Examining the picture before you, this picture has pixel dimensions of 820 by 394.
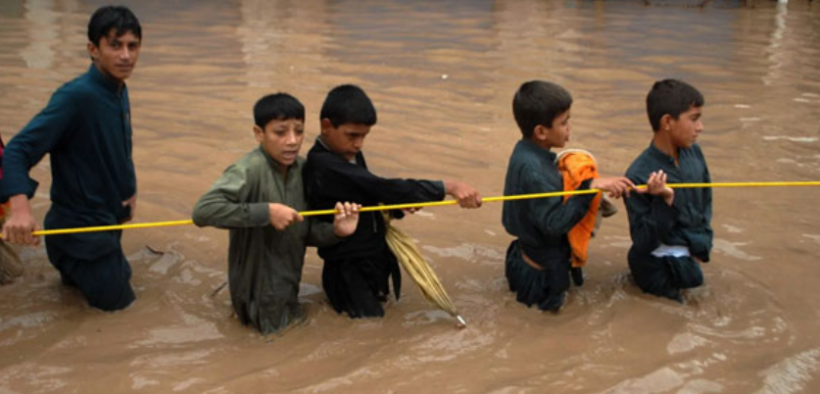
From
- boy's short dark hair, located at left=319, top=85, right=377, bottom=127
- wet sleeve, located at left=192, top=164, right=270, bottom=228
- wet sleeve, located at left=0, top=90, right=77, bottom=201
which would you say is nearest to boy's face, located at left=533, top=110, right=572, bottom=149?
boy's short dark hair, located at left=319, top=85, right=377, bottom=127

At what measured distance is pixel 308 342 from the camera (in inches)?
145

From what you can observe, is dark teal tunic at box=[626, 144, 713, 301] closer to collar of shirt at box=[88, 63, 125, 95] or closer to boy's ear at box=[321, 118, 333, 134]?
boy's ear at box=[321, 118, 333, 134]

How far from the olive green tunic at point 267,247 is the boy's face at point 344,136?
0.18 meters

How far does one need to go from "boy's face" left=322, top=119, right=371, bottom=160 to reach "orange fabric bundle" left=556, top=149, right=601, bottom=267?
99cm

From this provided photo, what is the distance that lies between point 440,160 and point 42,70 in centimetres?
476

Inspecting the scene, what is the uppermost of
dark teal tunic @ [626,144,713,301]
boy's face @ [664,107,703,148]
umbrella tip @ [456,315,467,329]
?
boy's face @ [664,107,703,148]

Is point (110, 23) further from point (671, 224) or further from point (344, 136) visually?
point (671, 224)

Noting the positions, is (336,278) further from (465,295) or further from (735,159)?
(735,159)

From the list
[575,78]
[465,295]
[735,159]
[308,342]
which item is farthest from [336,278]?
[575,78]

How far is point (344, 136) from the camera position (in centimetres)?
364

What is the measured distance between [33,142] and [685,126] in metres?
2.92

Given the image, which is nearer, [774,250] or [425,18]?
[774,250]

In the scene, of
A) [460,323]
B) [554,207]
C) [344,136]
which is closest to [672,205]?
[554,207]

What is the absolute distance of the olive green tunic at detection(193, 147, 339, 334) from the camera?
359cm
